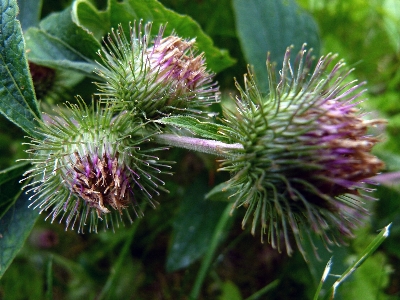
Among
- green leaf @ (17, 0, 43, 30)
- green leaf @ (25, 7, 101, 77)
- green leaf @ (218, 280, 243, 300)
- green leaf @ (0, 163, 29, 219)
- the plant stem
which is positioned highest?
green leaf @ (17, 0, 43, 30)

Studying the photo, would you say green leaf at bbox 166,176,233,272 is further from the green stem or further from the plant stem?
the plant stem

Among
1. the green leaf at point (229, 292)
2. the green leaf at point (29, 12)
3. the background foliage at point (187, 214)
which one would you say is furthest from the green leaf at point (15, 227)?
the green leaf at point (229, 292)

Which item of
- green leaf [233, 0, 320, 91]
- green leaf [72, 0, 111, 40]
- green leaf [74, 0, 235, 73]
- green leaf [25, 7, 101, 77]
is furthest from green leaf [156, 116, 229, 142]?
green leaf [233, 0, 320, 91]

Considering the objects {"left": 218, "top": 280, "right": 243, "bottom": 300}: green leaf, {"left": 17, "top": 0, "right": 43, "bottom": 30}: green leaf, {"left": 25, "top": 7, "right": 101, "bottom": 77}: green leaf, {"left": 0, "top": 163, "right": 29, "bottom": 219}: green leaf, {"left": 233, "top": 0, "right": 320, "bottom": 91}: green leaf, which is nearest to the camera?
{"left": 0, "top": 163, "right": 29, "bottom": 219}: green leaf

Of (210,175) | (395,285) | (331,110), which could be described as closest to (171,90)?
(331,110)

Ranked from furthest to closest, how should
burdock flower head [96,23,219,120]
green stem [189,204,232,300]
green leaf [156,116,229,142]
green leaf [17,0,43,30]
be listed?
green leaf [17,0,43,30] < green stem [189,204,232,300] < burdock flower head [96,23,219,120] < green leaf [156,116,229,142]

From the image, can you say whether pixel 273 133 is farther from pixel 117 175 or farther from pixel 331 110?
pixel 117 175

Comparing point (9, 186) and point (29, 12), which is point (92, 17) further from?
point (9, 186)
